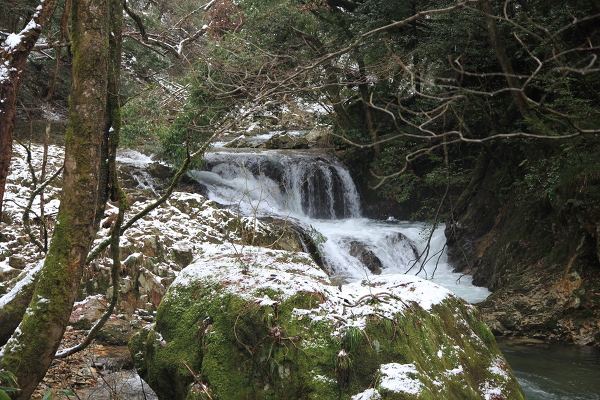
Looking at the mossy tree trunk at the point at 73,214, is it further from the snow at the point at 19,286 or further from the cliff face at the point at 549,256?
the cliff face at the point at 549,256

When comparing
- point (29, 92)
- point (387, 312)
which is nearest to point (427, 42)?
point (387, 312)

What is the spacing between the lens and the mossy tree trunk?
256 cm

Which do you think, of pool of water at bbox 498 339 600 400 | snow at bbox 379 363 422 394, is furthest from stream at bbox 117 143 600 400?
snow at bbox 379 363 422 394

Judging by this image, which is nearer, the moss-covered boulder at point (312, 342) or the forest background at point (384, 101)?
the forest background at point (384, 101)

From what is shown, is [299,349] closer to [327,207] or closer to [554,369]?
[554,369]

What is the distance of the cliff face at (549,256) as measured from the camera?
6676 millimetres

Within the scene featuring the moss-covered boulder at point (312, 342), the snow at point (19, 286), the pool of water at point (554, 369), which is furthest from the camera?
the pool of water at point (554, 369)

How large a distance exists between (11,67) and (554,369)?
6.83 meters

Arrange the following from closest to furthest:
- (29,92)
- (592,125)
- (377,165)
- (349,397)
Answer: (349,397) < (592,125) < (29,92) < (377,165)

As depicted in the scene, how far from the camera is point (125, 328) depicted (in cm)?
590

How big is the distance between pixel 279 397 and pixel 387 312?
965 mm

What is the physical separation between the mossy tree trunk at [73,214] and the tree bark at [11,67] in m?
1.00

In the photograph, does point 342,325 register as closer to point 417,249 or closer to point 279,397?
point 279,397

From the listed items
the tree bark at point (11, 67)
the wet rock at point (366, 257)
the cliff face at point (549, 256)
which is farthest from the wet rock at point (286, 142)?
the tree bark at point (11, 67)
